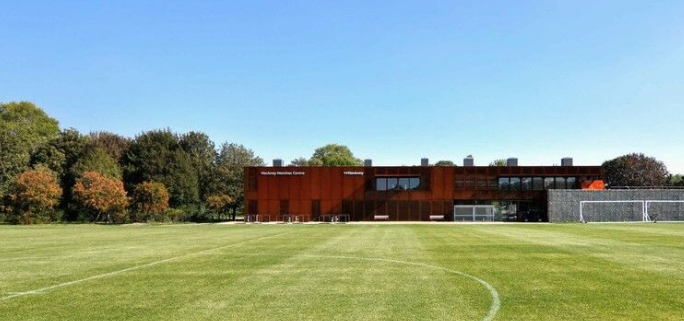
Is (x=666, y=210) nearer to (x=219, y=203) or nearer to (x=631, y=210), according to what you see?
(x=631, y=210)

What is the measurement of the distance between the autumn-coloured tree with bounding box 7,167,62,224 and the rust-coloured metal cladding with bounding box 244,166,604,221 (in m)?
23.5

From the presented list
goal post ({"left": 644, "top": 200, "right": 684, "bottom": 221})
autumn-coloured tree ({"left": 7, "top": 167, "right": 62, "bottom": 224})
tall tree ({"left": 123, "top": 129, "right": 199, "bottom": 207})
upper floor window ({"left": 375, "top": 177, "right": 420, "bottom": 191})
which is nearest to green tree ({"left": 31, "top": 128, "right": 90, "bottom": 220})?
tall tree ({"left": 123, "top": 129, "right": 199, "bottom": 207})

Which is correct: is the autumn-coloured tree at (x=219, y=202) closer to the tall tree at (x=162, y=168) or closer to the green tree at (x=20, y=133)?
the tall tree at (x=162, y=168)

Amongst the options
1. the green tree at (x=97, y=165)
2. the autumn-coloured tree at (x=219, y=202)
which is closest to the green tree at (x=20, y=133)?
the green tree at (x=97, y=165)

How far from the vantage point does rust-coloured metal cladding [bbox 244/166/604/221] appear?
72.2m

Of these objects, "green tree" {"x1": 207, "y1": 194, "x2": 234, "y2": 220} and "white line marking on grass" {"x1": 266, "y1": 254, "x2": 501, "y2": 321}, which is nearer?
"white line marking on grass" {"x1": 266, "y1": 254, "x2": 501, "y2": 321}

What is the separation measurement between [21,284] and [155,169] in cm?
7317

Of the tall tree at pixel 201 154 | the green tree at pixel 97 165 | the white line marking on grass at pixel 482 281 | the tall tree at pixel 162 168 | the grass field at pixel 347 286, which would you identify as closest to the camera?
the white line marking on grass at pixel 482 281

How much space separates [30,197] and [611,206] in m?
67.1

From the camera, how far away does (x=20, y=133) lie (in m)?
91.4

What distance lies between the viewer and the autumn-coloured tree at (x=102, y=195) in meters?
68.4

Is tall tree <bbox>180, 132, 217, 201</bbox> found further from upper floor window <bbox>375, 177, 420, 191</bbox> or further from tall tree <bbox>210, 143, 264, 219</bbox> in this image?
upper floor window <bbox>375, 177, 420, 191</bbox>

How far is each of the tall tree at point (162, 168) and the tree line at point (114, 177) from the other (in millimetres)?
140

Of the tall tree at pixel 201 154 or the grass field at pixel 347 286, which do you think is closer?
the grass field at pixel 347 286
